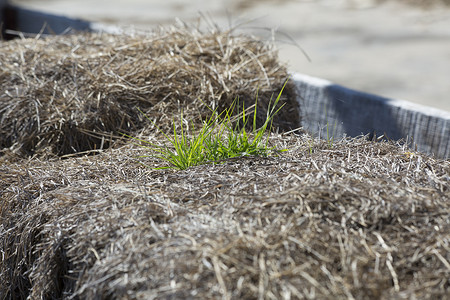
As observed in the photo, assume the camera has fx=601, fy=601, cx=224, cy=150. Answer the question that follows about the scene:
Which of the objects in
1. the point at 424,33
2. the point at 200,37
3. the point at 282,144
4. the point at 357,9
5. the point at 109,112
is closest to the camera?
the point at 282,144

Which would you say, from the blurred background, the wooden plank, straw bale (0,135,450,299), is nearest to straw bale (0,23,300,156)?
the wooden plank

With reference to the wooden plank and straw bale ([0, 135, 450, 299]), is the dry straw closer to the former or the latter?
straw bale ([0, 135, 450, 299])

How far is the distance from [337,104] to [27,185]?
2.12 m

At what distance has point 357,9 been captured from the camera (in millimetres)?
10781

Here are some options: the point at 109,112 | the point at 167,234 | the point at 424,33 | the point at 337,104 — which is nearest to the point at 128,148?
the point at 109,112

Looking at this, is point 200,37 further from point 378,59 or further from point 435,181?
point 378,59

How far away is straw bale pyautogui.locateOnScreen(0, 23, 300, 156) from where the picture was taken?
3.02 m

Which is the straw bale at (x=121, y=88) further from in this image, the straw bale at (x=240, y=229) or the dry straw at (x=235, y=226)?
the straw bale at (x=240, y=229)

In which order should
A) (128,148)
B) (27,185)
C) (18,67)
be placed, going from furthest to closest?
(18,67) < (128,148) < (27,185)

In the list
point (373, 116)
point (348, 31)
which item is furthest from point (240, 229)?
point (348, 31)

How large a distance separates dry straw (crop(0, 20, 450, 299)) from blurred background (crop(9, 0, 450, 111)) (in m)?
2.40

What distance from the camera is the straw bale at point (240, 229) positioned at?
144cm

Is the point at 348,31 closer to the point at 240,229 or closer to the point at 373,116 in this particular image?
the point at 373,116

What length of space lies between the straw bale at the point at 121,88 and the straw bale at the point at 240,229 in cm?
74
